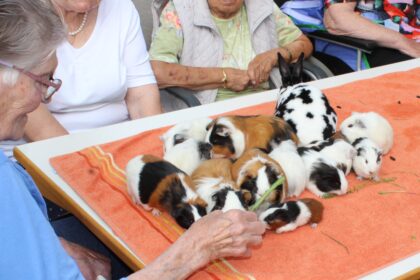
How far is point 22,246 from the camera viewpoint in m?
0.95

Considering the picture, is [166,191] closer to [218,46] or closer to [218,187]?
[218,187]

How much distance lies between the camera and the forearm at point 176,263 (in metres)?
1.17

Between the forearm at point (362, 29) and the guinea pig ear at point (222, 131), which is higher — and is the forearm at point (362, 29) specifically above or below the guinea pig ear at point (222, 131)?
below

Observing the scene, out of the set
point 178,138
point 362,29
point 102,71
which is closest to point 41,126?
point 102,71

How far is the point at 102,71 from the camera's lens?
2.08 metres

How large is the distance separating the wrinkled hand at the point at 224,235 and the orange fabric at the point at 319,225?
36 mm

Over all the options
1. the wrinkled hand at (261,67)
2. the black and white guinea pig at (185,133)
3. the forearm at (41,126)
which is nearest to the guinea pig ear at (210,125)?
the black and white guinea pig at (185,133)

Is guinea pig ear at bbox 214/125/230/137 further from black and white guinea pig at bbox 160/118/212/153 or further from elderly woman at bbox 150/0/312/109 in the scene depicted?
elderly woman at bbox 150/0/312/109

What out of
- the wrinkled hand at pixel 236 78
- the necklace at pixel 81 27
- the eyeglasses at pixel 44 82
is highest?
the eyeglasses at pixel 44 82

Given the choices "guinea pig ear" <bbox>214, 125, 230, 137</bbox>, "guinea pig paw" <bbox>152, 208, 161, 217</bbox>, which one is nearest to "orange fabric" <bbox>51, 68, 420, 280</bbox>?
"guinea pig paw" <bbox>152, 208, 161, 217</bbox>

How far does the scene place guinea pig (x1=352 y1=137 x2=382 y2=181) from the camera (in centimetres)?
153

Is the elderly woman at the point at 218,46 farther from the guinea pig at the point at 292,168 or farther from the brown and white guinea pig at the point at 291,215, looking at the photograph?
the brown and white guinea pig at the point at 291,215

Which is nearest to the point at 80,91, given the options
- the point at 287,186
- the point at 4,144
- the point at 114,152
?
the point at 4,144

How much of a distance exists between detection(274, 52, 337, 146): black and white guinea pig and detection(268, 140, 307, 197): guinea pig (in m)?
0.16
